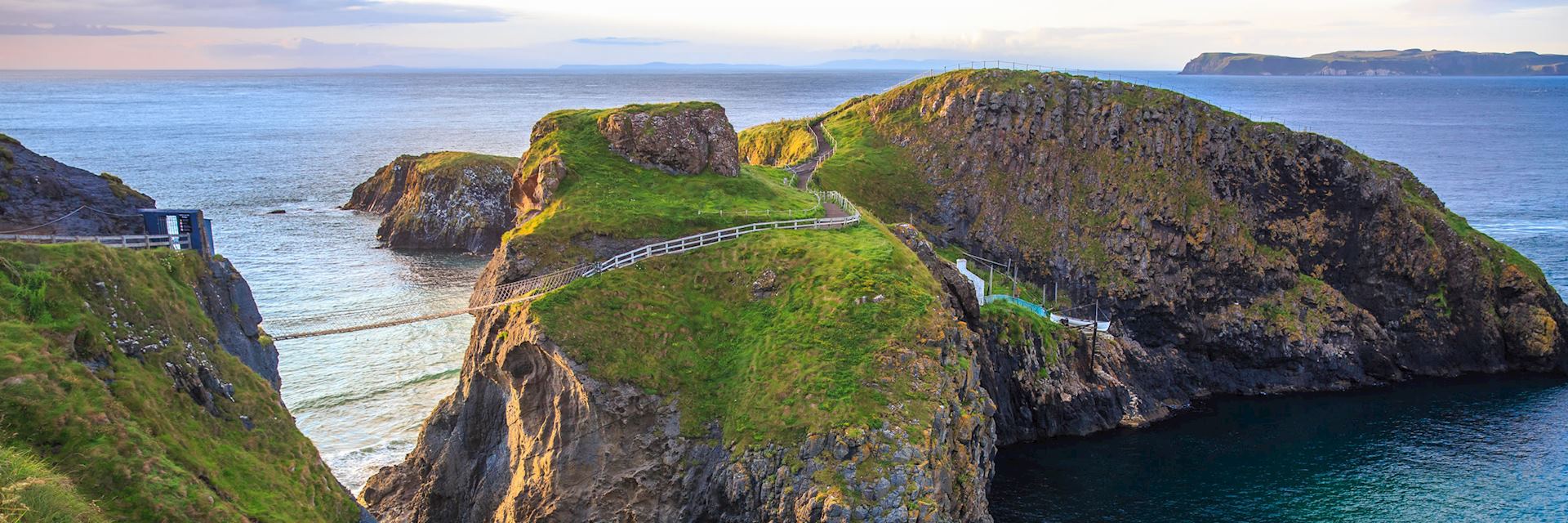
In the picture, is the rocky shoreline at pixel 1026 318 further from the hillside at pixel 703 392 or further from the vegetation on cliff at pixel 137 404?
the vegetation on cliff at pixel 137 404

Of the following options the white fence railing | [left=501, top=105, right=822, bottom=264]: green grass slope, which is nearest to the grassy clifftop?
[left=501, top=105, right=822, bottom=264]: green grass slope

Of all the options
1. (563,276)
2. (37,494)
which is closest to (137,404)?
(37,494)

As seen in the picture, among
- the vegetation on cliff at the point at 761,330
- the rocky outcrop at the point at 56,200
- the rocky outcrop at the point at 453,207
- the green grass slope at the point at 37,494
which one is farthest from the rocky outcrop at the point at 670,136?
the rocky outcrop at the point at 453,207

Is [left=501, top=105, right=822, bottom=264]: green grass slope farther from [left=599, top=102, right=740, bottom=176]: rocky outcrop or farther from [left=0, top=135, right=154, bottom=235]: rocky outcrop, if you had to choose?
[left=0, top=135, right=154, bottom=235]: rocky outcrop

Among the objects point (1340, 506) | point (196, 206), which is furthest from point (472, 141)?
point (1340, 506)

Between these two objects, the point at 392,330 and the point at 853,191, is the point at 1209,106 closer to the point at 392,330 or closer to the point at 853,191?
the point at 853,191

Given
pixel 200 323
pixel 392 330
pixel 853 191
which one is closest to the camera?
pixel 200 323

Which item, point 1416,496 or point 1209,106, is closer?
point 1416,496

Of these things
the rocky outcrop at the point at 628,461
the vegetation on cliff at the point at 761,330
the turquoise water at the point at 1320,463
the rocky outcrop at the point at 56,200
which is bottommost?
the turquoise water at the point at 1320,463

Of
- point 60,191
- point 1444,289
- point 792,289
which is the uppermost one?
point 60,191
